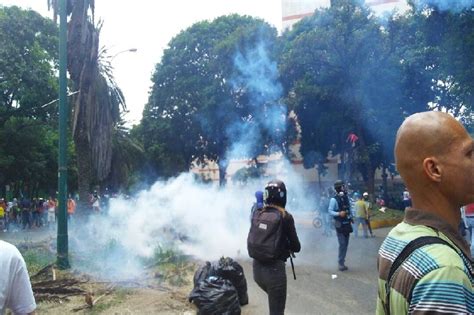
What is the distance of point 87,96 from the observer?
12836 mm

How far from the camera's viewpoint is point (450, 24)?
1107cm

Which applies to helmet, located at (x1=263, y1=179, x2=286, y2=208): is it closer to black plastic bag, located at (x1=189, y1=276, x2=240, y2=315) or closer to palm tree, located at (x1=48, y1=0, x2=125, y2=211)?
black plastic bag, located at (x1=189, y1=276, x2=240, y2=315)

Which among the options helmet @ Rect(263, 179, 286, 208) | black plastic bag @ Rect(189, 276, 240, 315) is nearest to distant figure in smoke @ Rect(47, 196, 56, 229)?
black plastic bag @ Rect(189, 276, 240, 315)

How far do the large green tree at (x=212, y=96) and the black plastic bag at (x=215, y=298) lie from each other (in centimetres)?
2098

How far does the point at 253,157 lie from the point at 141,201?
14829 millimetres

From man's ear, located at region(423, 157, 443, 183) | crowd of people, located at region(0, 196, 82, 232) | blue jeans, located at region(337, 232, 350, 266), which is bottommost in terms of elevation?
crowd of people, located at region(0, 196, 82, 232)

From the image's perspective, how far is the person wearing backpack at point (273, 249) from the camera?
15.0ft

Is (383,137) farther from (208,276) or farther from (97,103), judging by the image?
(208,276)

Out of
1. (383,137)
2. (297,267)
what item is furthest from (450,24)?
(383,137)

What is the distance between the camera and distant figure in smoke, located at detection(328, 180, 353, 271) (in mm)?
9312

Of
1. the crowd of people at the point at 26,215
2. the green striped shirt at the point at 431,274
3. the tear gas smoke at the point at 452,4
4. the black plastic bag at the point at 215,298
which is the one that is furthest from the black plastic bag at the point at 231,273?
the crowd of people at the point at 26,215

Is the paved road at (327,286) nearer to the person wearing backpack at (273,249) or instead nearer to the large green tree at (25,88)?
the person wearing backpack at (273,249)

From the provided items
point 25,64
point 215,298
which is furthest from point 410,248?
point 25,64

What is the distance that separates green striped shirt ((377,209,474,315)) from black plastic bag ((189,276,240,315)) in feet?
15.0
